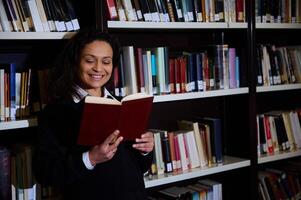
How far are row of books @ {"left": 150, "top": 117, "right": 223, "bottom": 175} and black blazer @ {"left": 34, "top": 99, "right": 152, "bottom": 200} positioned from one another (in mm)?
399

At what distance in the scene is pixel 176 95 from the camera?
5.99 ft

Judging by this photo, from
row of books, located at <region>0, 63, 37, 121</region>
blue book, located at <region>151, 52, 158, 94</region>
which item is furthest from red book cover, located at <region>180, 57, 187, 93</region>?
row of books, located at <region>0, 63, 37, 121</region>

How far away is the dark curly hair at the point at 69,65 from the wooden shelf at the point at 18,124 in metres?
0.12

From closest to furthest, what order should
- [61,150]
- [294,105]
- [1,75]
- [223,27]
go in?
[61,150] → [1,75] → [223,27] → [294,105]

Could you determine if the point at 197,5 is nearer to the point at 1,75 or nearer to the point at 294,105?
the point at 1,75

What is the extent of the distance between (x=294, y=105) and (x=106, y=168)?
1653 millimetres

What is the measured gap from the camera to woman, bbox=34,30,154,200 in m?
1.31

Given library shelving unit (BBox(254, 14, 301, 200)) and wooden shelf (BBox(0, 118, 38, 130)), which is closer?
wooden shelf (BBox(0, 118, 38, 130))

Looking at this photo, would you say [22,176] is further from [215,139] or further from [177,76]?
[215,139]

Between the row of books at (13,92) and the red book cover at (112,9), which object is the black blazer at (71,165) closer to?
the row of books at (13,92)

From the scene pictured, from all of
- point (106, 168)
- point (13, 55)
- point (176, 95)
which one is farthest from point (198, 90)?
point (13, 55)

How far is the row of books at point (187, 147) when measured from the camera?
185cm

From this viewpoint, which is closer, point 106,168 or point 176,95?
point 106,168

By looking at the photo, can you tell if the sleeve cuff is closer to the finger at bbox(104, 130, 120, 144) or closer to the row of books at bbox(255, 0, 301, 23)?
the finger at bbox(104, 130, 120, 144)
